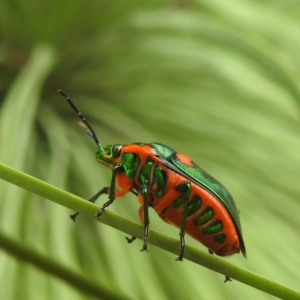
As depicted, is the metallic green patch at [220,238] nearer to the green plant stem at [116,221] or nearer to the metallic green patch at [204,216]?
the metallic green patch at [204,216]

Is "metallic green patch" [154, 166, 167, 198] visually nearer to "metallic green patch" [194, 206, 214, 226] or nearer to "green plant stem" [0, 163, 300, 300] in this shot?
"metallic green patch" [194, 206, 214, 226]

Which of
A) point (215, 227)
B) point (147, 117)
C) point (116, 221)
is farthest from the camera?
point (147, 117)

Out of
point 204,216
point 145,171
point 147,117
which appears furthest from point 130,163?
point 147,117

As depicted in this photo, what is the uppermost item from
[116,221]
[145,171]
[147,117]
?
[147,117]

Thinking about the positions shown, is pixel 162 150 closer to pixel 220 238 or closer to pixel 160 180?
pixel 160 180

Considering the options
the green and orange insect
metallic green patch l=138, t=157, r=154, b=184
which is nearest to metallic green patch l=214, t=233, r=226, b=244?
the green and orange insect

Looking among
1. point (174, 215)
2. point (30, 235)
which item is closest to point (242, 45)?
point (174, 215)

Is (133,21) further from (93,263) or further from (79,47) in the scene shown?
(93,263)

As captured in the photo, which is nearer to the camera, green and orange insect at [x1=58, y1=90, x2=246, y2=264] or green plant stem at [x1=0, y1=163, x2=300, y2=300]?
green plant stem at [x1=0, y1=163, x2=300, y2=300]
